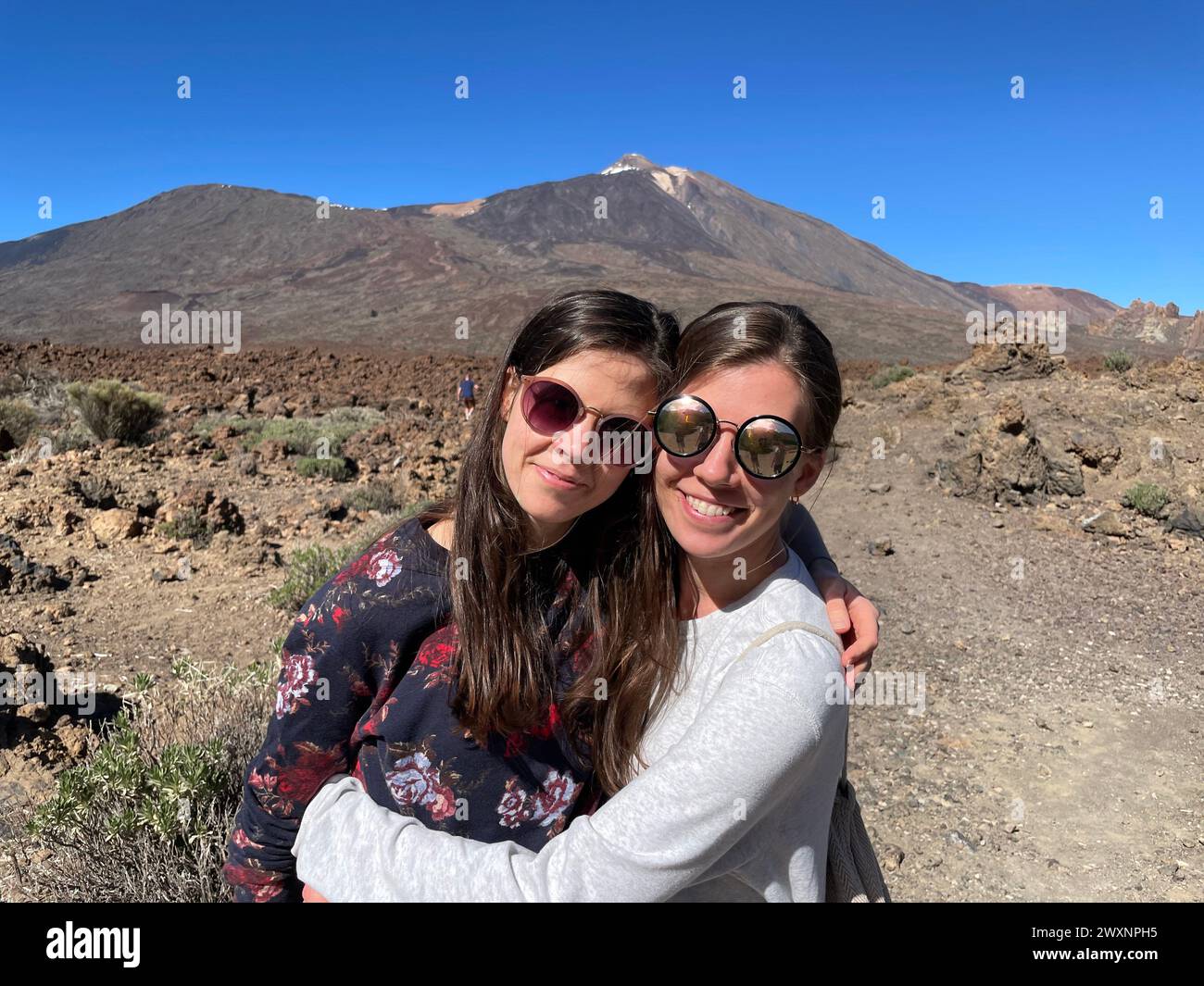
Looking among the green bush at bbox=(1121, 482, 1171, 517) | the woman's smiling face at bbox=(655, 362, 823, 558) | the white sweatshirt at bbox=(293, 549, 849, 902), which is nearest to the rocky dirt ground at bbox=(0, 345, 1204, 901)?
the green bush at bbox=(1121, 482, 1171, 517)

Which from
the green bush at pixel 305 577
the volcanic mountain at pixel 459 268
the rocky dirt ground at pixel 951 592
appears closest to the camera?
the rocky dirt ground at pixel 951 592

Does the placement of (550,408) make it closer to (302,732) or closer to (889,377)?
(302,732)

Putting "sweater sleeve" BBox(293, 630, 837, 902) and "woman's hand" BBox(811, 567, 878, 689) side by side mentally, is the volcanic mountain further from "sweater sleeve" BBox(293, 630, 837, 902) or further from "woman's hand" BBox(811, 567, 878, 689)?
"sweater sleeve" BBox(293, 630, 837, 902)

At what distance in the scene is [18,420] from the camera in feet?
29.8

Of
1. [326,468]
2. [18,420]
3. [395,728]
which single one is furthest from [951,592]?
[18,420]

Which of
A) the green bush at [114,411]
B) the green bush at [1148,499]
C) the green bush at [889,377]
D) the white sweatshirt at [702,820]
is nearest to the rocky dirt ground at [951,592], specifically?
the green bush at [1148,499]

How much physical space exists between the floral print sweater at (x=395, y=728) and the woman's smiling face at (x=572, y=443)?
171mm

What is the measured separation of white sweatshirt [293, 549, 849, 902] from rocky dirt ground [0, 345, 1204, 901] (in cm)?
218

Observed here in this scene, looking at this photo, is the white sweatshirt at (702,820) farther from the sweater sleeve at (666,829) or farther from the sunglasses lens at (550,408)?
the sunglasses lens at (550,408)

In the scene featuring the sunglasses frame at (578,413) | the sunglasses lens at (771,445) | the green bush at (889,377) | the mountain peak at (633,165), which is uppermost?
the mountain peak at (633,165)

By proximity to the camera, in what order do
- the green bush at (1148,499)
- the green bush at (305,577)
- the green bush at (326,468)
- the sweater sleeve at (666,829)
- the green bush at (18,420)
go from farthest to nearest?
the green bush at (18,420)
the green bush at (326,468)
the green bush at (1148,499)
the green bush at (305,577)
the sweater sleeve at (666,829)

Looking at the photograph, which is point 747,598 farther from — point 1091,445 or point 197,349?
point 197,349

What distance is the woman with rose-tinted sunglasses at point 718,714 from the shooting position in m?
0.88

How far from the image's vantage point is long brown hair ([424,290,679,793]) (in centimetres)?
112
